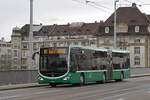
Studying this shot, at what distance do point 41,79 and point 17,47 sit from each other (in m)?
102

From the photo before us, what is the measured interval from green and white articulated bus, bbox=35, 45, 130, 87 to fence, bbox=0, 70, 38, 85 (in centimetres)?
226

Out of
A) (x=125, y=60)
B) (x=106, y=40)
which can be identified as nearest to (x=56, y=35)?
(x=106, y=40)

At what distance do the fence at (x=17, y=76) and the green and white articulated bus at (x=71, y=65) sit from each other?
2.26 m

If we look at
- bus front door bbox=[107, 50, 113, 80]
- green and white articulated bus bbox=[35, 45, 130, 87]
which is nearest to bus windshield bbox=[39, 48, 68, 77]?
green and white articulated bus bbox=[35, 45, 130, 87]

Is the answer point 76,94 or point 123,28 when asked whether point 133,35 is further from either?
point 76,94

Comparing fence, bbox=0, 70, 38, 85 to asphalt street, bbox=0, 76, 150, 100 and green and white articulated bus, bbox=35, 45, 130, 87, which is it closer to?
green and white articulated bus, bbox=35, 45, 130, 87

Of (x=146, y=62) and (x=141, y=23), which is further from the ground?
(x=141, y=23)

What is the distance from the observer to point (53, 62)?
2528cm

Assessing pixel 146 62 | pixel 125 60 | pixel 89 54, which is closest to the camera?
pixel 89 54

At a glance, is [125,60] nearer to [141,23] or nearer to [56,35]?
[141,23]

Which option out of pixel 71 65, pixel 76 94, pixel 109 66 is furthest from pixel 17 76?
pixel 76 94

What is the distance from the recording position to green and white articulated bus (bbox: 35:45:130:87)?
25.1 meters

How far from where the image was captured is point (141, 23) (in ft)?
318

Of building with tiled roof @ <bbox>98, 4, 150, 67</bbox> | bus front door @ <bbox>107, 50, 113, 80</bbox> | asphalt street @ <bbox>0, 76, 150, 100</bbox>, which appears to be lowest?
asphalt street @ <bbox>0, 76, 150, 100</bbox>
